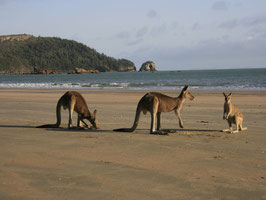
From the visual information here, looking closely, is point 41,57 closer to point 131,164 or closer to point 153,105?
point 153,105

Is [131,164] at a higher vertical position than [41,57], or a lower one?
lower

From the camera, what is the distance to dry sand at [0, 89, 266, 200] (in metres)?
4.21

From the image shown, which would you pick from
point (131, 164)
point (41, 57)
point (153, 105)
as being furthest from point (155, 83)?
point (41, 57)

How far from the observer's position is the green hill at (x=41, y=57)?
559 ft

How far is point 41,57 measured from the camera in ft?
592

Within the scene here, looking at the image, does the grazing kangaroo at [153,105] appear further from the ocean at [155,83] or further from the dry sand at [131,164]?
the ocean at [155,83]

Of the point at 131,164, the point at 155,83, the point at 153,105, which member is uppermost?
the point at 155,83

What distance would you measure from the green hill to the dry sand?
169m

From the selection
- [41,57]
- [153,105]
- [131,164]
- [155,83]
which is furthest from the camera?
[41,57]

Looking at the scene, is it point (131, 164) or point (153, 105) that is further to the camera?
point (153, 105)

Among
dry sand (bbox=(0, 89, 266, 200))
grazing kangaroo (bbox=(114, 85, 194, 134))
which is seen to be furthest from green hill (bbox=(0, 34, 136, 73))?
dry sand (bbox=(0, 89, 266, 200))

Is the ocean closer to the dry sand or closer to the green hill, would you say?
the dry sand

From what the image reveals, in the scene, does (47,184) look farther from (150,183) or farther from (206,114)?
(206,114)

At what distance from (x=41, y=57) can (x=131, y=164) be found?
183 metres
